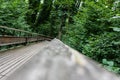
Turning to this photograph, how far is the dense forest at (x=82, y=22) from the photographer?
6.51 meters

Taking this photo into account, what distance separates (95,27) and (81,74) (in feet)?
33.0

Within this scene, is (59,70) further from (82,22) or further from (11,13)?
(11,13)

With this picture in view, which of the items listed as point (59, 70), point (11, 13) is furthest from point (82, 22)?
point (59, 70)

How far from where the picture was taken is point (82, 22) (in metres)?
11.8

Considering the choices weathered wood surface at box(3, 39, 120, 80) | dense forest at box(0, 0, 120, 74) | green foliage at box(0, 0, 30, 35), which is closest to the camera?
weathered wood surface at box(3, 39, 120, 80)

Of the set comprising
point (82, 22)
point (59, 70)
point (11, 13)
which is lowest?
point (82, 22)

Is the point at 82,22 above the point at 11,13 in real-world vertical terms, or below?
below

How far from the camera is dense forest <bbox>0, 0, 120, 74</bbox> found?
6.51 meters

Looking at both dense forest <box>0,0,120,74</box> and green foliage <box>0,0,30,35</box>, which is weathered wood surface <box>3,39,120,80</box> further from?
A: green foliage <box>0,0,30,35</box>

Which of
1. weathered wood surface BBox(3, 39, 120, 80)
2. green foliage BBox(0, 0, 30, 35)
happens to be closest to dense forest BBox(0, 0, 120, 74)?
green foliage BBox(0, 0, 30, 35)

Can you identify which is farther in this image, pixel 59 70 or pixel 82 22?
pixel 82 22

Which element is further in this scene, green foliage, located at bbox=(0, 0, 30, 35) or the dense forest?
green foliage, located at bbox=(0, 0, 30, 35)

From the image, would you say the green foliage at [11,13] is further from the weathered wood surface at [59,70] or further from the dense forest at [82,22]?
the weathered wood surface at [59,70]

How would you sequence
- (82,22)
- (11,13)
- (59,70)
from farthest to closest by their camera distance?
(11,13), (82,22), (59,70)
